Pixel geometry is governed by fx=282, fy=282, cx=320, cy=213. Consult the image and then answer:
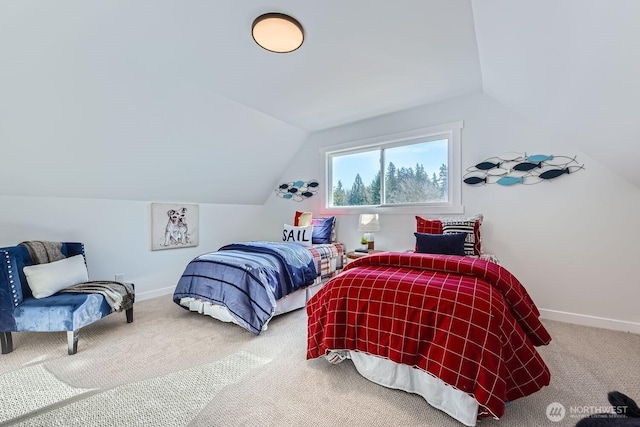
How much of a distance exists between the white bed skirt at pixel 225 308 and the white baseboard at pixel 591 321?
248 cm

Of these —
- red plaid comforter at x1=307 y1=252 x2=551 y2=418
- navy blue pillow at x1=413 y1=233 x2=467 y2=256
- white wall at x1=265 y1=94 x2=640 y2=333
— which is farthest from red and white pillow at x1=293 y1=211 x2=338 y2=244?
red plaid comforter at x1=307 y1=252 x2=551 y2=418

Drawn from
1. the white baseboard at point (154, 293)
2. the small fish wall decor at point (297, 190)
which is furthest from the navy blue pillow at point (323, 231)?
the white baseboard at point (154, 293)

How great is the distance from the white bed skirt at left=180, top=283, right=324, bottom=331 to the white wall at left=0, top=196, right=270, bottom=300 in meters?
1.01

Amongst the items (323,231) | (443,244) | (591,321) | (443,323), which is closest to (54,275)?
(323,231)

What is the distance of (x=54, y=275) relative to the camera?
232 centimetres

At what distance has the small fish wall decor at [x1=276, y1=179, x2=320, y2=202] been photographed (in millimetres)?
4527

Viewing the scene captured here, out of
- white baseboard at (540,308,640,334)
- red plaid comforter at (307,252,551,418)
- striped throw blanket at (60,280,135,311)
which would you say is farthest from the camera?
white baseboard at (540,308,640,334)

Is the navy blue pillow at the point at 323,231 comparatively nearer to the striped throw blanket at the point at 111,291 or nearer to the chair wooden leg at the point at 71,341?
the striped throw blanket at the point at 111,291

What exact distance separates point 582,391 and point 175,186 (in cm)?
420

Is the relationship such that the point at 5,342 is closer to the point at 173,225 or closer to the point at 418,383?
the point at 173,225

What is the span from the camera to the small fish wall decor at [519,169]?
273cm

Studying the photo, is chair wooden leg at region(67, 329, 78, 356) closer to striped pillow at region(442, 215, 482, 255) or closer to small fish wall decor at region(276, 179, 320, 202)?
small fish wall decor at region(276, 179, 320, 202)

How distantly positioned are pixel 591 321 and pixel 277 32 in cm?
369

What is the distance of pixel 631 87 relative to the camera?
148 cm
